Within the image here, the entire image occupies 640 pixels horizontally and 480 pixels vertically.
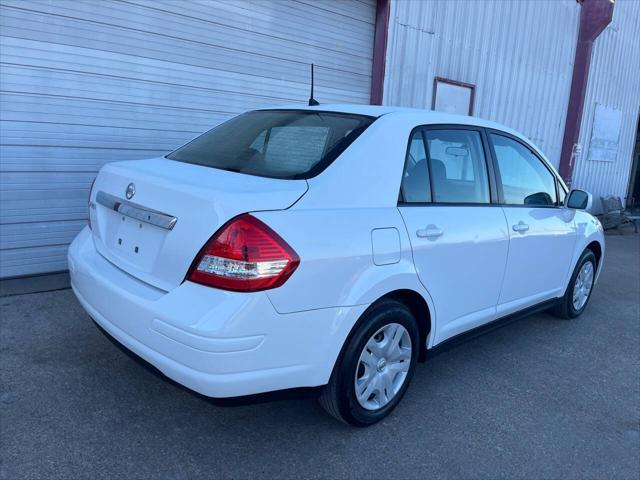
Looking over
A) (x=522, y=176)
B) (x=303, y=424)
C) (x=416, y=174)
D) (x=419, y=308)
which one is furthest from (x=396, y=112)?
(x=303, y=424)

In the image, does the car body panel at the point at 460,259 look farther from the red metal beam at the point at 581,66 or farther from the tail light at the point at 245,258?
the red metal beam at the point at 581,66

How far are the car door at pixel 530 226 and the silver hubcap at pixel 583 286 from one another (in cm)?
46

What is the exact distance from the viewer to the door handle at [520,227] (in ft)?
11.5

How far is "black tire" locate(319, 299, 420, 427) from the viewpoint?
2.50 metres

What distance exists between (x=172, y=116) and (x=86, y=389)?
11.1 ft

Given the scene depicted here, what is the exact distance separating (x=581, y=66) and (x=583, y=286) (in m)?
8.60

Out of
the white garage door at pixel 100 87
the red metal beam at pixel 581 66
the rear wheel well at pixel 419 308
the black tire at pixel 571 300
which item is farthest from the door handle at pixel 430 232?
the red metal beam at pixel 581 66

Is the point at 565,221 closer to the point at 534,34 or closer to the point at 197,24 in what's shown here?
the point at 197,24

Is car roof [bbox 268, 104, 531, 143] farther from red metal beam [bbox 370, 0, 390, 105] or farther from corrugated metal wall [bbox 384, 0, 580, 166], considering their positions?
corrugated metal wall [bbox 384, 0, 580, 166]

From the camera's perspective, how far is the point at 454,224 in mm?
2994

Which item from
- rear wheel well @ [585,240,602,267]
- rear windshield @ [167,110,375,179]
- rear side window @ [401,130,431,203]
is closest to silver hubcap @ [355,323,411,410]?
rear side window @ [401,130,431,203]

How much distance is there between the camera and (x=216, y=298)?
82.8 inches

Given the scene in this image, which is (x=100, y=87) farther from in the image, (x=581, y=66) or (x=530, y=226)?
(x=581, y=66)

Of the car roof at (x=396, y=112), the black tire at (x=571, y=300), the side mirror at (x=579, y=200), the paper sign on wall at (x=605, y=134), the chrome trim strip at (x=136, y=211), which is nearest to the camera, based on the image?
the chrome trim strip at (x=136, y=211)
